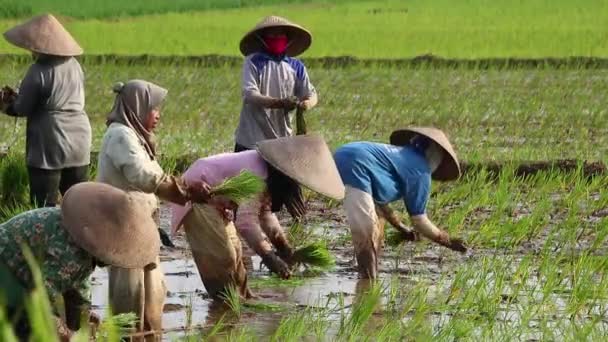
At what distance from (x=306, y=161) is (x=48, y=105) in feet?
5.68

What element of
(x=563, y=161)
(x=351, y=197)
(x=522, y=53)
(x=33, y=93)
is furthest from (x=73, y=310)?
(x=522, y=53)

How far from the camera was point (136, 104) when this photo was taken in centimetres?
471

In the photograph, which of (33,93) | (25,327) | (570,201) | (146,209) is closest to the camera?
(25,327)

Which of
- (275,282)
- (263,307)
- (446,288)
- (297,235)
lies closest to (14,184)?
(297,235)

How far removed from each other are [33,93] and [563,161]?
352 cm

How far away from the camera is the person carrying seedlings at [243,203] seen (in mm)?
5285

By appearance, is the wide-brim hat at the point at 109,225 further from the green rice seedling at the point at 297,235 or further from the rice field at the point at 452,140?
the green rice seedling at the point at 297,235

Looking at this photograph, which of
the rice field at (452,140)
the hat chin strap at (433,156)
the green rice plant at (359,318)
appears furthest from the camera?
the hat chin strap at (433,156)

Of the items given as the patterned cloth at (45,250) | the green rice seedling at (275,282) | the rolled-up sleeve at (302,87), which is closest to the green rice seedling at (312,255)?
the green rice seedling at (275,282)

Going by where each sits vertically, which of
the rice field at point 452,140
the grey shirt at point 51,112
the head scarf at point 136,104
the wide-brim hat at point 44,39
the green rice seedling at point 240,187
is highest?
the head scarf at point 136,104

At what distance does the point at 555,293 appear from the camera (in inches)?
217

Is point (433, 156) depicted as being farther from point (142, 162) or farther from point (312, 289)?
point (142, 162)

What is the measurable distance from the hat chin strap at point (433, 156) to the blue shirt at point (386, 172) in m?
0.03

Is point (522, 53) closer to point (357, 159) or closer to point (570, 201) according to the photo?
point (570, 201)
